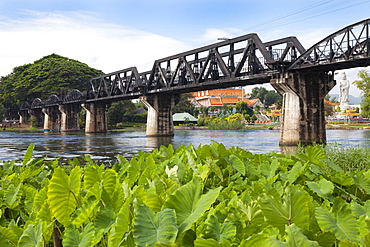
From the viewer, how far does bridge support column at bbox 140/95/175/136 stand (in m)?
67.8

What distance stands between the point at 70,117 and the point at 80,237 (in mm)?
108730

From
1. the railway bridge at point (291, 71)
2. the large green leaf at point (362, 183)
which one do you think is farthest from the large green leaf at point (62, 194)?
the railway bridge at point (291, 71)

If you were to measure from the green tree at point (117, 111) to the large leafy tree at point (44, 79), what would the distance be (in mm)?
11563

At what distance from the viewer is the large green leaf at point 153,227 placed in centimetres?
118

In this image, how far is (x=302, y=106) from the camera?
41531 mm

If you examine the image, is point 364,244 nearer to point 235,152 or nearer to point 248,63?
point 235,152

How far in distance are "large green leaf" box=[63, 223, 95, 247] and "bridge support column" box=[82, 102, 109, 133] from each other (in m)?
91.5

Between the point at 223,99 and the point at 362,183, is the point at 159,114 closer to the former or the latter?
the point at 362,183

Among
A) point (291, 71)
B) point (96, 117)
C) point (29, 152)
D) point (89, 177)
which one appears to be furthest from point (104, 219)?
point (96, 117)

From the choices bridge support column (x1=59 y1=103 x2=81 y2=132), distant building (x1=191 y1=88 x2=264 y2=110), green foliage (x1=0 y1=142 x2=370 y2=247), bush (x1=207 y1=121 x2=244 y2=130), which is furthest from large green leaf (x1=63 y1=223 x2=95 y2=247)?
distant building (x1=191 y1=88 x2=264 y2=110)

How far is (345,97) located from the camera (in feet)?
516

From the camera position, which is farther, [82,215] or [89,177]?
[89,177]

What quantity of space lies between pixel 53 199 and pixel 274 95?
19588 cm

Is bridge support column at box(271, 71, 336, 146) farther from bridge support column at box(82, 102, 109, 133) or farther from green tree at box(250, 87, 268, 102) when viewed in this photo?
green tree at box(250, 87, 268, 102)
